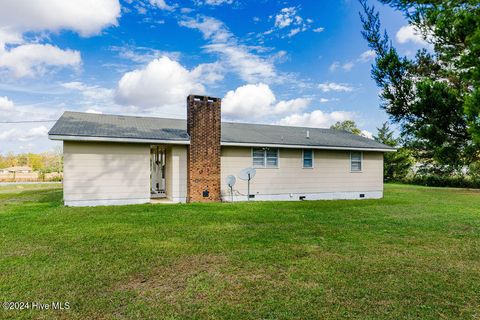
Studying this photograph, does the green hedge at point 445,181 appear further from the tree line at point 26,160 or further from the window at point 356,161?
the tree line at point 26,160

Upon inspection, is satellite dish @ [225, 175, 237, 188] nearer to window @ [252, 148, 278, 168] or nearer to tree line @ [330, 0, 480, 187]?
window @ [252, 148, 278, 168]

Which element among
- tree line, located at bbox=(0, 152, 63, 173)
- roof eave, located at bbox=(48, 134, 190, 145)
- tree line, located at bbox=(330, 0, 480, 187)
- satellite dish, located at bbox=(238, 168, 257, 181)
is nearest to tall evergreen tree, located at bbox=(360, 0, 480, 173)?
tree line, located at bbox=(330, 0, 480, 187)

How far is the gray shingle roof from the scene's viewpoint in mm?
11164

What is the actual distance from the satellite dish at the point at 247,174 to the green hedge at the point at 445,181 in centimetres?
2081

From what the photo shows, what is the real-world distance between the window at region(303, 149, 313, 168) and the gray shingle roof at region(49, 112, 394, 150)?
1.52 ft

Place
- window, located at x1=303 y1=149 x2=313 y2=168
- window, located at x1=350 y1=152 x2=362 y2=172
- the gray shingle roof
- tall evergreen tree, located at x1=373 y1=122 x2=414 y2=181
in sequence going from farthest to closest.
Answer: tall evergreen tree, located at x1=373 y1=122 x2=414 y2=181, window, located at x1=350 y1=152 x2=362 y2=172, window, located at x1=303 y1=149 x2=313 y2=168, the gray shingle roof

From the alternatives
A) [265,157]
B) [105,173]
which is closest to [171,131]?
[105,173]

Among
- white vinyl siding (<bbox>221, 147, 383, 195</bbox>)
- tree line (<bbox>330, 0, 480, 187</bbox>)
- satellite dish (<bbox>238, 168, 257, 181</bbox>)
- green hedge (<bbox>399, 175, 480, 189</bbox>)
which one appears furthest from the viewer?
green hedge (<bbox>399, 175, 480, 189</bbox>)

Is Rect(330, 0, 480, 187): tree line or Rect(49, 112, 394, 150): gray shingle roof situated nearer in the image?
Rect(330, 0, 480, 187): tree line

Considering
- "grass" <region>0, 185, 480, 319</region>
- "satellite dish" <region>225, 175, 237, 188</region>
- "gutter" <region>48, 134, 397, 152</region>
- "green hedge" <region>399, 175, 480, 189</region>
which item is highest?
"gutter" <region>48, 134, 397, 152</region>

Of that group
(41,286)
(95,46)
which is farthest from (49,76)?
(41,286)

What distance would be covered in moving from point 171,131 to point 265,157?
14.4 feet

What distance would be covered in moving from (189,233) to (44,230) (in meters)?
3.36

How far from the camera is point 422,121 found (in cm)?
365
